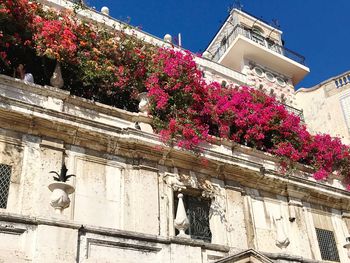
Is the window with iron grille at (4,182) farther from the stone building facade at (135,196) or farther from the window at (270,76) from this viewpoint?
the window at (270,76)

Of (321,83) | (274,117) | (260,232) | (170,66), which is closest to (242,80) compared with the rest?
(321,83)

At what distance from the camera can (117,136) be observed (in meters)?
11.8

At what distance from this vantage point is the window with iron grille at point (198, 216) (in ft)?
39.7

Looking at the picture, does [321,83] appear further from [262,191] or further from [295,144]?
[262,191]

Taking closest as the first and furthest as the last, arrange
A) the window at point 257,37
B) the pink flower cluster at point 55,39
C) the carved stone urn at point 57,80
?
the carved stone urn at point 57,80, the pink flower cluster at point 55,39, the window at point 257,37

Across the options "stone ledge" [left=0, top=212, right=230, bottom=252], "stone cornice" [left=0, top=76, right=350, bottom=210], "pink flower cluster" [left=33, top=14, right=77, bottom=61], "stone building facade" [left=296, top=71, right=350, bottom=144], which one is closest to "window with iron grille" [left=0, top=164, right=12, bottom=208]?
"stone cornice" [left=0, top=76, right=350, bottom=210]

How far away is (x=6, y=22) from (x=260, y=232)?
27.2 feet

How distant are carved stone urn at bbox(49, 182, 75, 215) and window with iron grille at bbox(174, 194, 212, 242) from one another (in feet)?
13.2

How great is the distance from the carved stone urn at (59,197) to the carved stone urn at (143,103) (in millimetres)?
4795

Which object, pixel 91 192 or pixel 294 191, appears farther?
pixel 294 191

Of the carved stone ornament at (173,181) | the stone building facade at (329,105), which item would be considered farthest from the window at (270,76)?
the carved stone ornament at (173,181)

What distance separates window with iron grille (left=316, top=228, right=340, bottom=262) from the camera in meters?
14.1

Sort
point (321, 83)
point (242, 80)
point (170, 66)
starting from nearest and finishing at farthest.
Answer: point (170, 66), point (242, 80), point (321, 83)

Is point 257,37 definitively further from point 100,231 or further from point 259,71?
point 100,231
